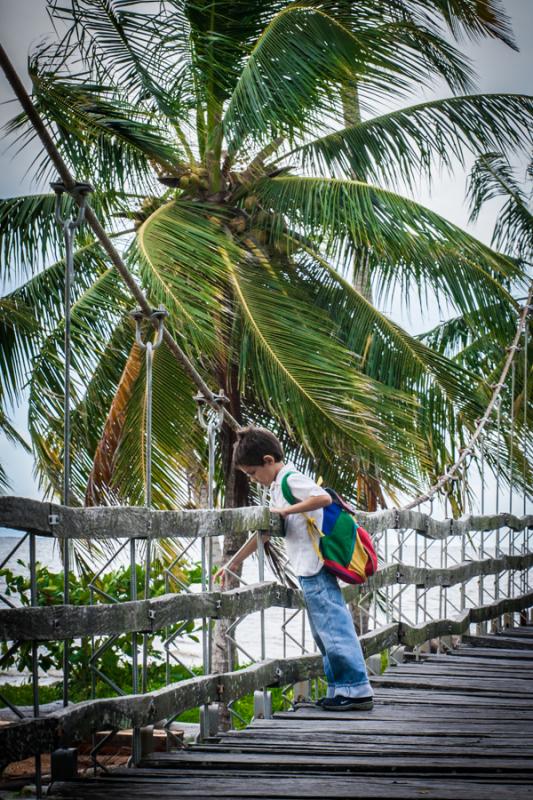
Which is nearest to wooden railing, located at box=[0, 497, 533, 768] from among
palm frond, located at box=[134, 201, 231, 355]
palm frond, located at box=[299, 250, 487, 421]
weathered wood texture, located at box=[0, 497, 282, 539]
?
weathered wood texture, located at box=[0, 497, 282, 539]

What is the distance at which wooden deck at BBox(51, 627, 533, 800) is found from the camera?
296cm

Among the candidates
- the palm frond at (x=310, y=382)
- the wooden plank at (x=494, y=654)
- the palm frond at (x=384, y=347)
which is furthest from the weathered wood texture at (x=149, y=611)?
the palm frond at (x=384, y=347)

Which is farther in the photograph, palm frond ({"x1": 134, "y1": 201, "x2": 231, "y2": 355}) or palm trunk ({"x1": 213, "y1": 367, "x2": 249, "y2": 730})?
palm trunk ({"x1": 213, "y1": 367, "x2": 249, "y2": 730})

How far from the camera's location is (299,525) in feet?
15.3

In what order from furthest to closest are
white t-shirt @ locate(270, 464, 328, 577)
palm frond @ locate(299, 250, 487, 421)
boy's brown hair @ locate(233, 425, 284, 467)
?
palm frond @ locate(299, 250, 487, 421), boy's brown hair @ locate(233, 425, 284, 467), white t-shirt @ locate(270, 464, 328, 577)

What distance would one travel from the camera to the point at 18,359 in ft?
34.4

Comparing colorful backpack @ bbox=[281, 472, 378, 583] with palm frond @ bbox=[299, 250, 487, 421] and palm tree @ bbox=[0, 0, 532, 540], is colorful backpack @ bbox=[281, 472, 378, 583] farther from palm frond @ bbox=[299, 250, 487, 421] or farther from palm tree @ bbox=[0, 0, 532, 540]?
palm frond @ bbox=[299, 250, 487, 421]

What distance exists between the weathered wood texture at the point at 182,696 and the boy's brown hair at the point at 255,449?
2.72 ft

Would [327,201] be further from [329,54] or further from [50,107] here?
[50,107]

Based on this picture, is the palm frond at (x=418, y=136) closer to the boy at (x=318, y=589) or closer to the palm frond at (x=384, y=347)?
the palm frond at (x=384, y=347)

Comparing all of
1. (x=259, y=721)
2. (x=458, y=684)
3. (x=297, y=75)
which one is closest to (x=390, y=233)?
(x=297, y=75)

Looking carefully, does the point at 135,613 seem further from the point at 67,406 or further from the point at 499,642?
the point at 499,642

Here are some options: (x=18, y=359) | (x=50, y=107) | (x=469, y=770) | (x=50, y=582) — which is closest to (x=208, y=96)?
(x=50, y=107)

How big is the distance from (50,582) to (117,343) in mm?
2562
